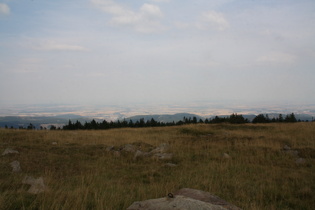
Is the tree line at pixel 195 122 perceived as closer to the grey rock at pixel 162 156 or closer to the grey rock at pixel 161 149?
the grey rock at pixel 161 149

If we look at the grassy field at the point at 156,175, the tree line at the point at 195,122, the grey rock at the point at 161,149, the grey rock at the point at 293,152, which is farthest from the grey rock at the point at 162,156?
the tree line at the point at 195,122

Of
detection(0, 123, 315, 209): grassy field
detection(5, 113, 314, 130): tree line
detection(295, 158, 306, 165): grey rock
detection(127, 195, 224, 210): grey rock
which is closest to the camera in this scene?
detection(127, 195, 224, 210): grey rock

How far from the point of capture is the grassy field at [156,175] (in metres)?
5.30

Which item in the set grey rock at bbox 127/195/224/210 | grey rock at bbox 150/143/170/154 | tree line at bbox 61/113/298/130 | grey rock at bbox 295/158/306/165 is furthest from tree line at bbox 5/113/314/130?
grey rock at bbox 127/195/224/210

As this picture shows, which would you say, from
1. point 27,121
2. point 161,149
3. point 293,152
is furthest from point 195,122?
point 27,121

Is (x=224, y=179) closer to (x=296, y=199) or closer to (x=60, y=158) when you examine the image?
(x=296, y=199)

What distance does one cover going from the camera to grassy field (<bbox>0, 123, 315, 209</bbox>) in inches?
209

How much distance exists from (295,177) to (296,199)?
256 cm

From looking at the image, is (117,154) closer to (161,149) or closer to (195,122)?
(161,149)

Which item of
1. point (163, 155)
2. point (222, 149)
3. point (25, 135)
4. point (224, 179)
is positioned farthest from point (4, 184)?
point (25, 135)

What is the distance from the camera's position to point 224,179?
8.38 metres

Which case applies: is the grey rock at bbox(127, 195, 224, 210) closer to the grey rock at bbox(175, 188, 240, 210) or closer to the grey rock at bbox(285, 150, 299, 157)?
the grey rock at bbox(175, 188, 240, 210)

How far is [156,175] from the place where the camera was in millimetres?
9297

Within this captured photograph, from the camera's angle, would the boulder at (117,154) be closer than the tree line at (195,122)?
Yes
